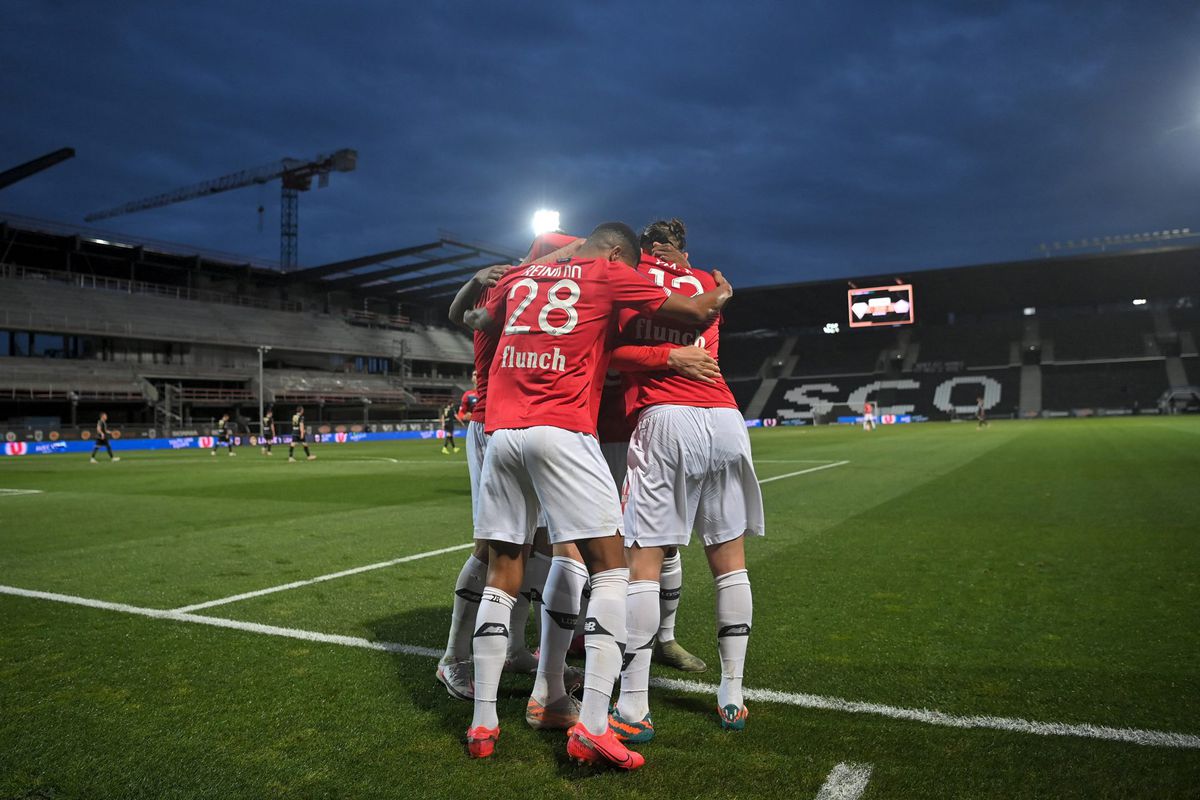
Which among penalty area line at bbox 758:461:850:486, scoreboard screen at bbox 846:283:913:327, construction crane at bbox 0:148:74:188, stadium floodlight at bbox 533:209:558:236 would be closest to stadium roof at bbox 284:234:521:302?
construction crane at bbox 0:148:74:188

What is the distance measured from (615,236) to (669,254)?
58 cm

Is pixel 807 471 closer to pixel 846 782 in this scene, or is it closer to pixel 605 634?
pixel 605 634

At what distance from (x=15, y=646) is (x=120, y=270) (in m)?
58.7

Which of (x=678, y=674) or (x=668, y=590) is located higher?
(x=668, y=590)

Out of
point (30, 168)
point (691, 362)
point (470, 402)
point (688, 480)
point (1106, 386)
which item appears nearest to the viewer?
point (691, 362)

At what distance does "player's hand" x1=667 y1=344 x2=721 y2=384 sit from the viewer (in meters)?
3.69

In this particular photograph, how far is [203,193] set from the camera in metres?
90.9

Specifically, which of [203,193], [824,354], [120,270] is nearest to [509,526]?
[120,270]

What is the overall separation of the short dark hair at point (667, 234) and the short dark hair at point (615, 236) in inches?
20.8

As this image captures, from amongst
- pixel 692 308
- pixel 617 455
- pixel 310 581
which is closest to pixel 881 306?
pixel 310 581

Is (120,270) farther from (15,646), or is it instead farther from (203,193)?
(15,646)

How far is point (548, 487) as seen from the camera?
3291 mm

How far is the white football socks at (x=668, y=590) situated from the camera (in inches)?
174

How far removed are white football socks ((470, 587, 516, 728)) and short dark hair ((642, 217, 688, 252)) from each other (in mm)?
2079
